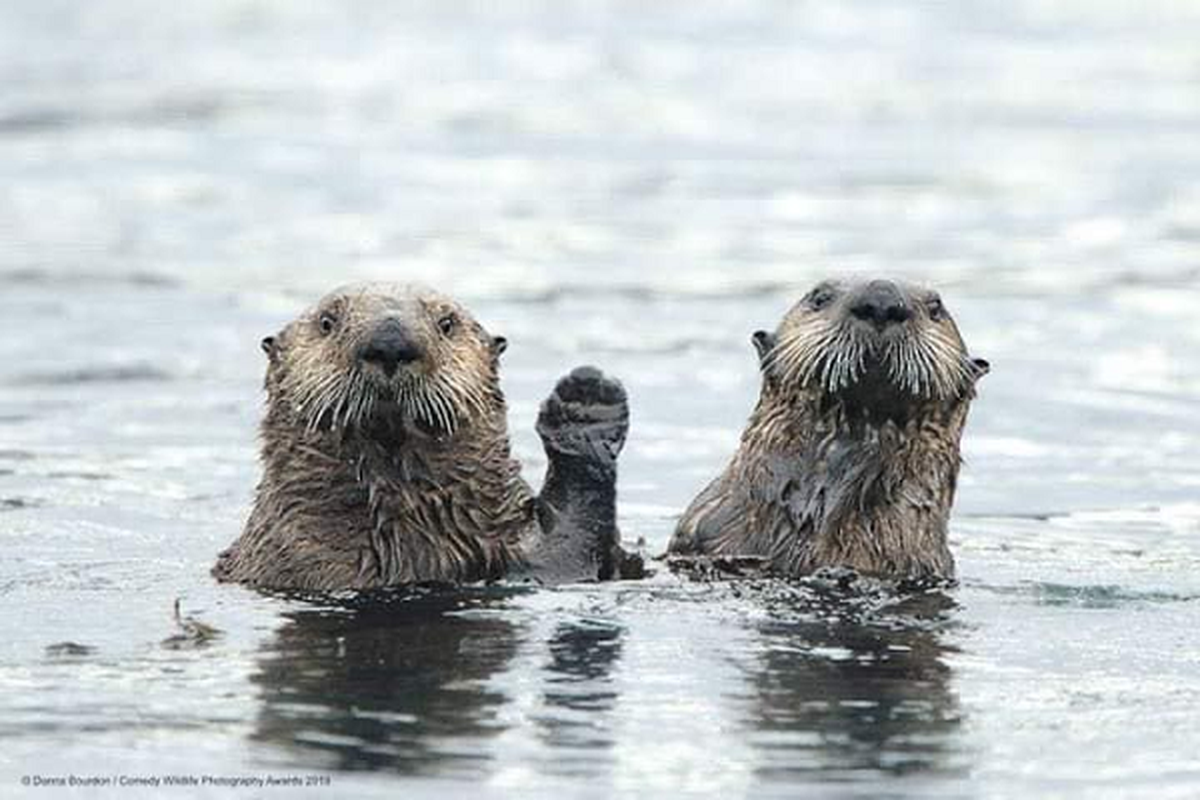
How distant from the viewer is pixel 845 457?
11016 mm

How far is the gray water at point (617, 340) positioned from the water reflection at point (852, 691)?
0.07 ft

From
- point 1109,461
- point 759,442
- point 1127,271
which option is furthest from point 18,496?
point 1127,271

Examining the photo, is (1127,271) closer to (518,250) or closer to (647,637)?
(518,250)

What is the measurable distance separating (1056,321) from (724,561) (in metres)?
7.28

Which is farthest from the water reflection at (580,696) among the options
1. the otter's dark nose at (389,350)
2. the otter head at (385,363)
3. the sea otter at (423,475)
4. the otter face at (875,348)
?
the otter face at (875,348)

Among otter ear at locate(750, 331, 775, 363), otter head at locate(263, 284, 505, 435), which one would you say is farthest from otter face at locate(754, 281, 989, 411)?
otter head at locate(263, 284, 505, 435)

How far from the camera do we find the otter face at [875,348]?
1063 centimetres

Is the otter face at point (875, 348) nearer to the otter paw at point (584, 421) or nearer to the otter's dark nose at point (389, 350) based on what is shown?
the otter paw at point (584, 421)

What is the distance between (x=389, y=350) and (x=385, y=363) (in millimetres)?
47

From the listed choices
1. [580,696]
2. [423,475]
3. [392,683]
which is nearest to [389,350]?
[423,475]

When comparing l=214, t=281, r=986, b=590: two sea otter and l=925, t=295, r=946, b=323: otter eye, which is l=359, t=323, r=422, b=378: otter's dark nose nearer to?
l=214, t=281, r=986, b=590: two sea otter

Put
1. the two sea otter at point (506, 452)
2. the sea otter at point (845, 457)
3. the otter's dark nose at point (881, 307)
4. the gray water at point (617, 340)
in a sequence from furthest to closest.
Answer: the sea otter at point (845, 457), the otter's dark nose at point (881, 307), the two sea otter at point (506, 452), the gray water at point (617, 340)

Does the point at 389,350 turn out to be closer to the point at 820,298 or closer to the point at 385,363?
the point at 385,363

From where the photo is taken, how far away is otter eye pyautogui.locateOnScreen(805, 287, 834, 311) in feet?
35.9
